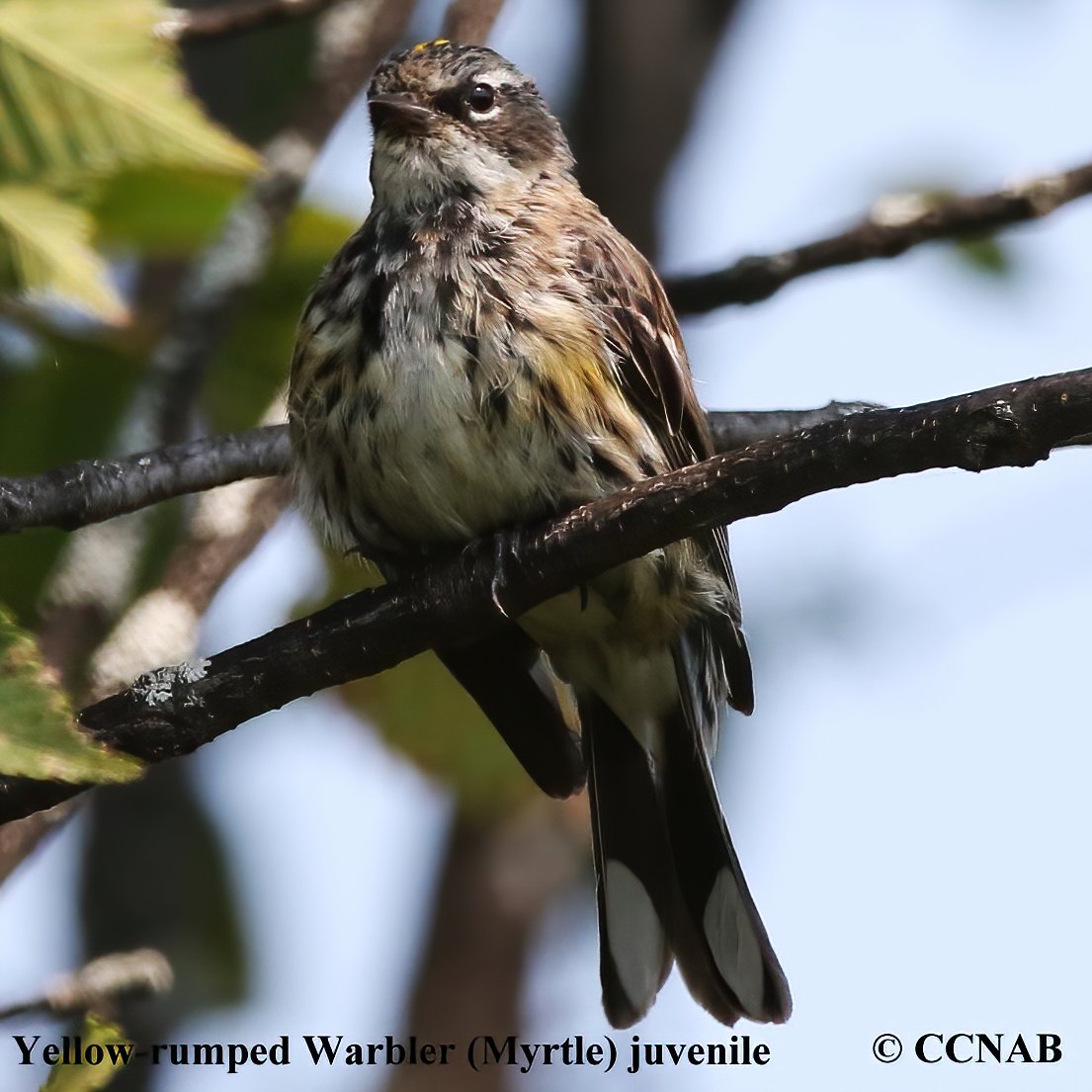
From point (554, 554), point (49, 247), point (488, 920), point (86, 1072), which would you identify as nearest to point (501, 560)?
point (554, 554)

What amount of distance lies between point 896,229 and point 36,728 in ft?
10.9

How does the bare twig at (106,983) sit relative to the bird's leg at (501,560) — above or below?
below

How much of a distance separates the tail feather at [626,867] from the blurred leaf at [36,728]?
114 inches

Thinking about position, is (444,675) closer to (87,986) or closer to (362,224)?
(362,224)

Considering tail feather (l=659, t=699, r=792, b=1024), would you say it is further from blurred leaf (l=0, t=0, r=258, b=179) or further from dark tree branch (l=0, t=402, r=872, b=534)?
blurred leaf (l=0, t=0, r=258, b=179)

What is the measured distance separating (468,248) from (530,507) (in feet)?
2.69

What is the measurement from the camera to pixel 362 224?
5.09 m

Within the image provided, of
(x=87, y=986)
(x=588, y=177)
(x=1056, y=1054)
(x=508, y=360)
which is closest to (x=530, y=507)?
(x=508, y=360)

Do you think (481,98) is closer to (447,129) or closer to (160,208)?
(447,129)

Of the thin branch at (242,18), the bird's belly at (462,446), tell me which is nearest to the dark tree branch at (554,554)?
the bird's belly at (462,446)

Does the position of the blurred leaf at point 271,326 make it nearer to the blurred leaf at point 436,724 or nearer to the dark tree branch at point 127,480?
the dark tree branch at point 127,480

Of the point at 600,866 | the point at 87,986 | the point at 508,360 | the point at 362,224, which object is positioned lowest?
the point at 87,986

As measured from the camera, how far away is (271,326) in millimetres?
5430

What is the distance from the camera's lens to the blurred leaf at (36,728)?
6.61 ft
